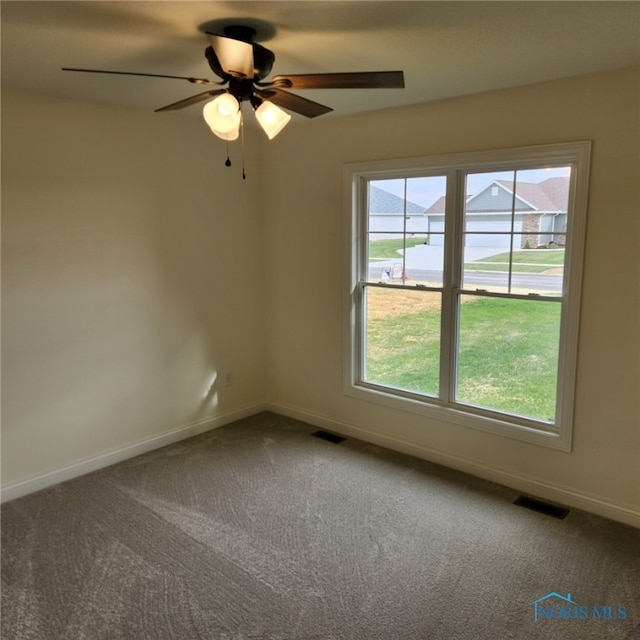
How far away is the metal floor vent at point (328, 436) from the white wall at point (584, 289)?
11cm

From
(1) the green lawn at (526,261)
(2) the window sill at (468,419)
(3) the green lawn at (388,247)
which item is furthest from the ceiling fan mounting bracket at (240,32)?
(2) the window sill at (468,419)

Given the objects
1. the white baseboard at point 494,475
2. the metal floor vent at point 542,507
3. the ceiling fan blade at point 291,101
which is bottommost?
the metal floor vent at point 542,507

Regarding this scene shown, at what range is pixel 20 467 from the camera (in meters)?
3.15

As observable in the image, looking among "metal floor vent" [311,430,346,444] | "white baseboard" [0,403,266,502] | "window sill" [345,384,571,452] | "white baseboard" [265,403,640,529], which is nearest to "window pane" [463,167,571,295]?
"window sill" [345,384,571,452]

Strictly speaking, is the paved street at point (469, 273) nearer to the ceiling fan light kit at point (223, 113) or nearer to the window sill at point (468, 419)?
the window sill at point (468, 419)

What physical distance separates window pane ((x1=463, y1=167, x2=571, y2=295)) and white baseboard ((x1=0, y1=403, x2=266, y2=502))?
223 cm

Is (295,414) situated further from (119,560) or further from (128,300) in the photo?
(119,560)

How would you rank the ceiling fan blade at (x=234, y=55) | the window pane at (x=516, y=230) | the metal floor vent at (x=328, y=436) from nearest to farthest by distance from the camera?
the ceiling fan blade at (x=234, y=55), the window pane at (x=516, y=230), the metal floor vent at (x=328, y=436)

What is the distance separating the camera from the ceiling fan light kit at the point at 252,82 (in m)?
1.97

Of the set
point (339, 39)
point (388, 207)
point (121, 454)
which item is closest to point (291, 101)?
point (339, 39)

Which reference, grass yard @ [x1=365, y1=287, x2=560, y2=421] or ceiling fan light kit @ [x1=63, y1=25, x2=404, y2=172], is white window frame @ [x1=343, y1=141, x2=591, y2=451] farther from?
ceiling fan light kit @ [x1=63, y1=25, x2=404, y2=172]

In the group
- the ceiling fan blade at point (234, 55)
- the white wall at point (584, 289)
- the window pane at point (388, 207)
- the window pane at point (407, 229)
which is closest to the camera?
the ceiling fan blade at point (234, 55)

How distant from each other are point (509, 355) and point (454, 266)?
2.24 ft

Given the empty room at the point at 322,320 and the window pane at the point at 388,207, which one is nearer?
the empty room at the point at 322,320
